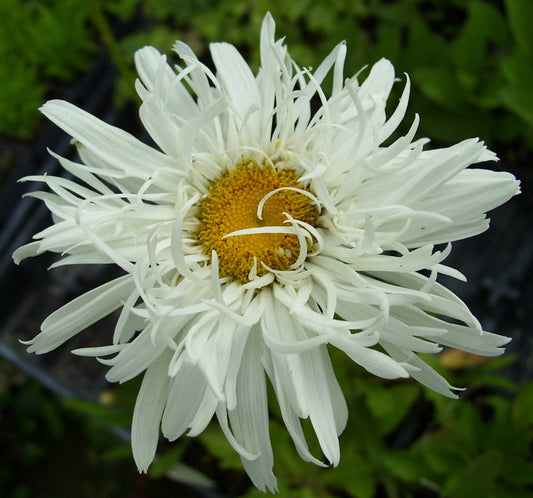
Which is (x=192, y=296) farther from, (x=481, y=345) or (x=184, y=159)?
(x=481, y=345)

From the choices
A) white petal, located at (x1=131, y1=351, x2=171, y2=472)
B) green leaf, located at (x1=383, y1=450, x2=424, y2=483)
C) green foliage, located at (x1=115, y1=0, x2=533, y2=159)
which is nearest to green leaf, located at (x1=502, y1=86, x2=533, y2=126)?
green foliage, located at (x1=115, y1=0, x2=533, y2=159)

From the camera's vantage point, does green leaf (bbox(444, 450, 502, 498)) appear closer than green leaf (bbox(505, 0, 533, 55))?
Yes

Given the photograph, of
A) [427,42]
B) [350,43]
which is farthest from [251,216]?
[427,42]

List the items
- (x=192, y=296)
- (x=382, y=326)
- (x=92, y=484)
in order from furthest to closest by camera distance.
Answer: (x=92, y=484)
(x=192, y=296)
(x=382, y=326)

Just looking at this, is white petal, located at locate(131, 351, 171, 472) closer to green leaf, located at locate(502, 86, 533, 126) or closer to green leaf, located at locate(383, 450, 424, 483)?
green leaf, located at locate(383, 450, 424, 483)

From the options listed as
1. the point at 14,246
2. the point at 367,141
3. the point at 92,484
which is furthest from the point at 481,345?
the point at 92,484

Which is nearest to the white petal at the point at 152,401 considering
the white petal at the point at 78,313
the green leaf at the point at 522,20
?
the white petal at the point at 78,313

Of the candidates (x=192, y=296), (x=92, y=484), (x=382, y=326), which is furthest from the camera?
(x=92, y=484)
